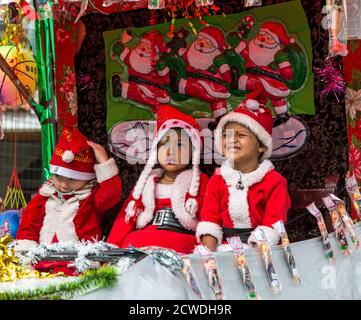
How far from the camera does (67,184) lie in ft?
15.6

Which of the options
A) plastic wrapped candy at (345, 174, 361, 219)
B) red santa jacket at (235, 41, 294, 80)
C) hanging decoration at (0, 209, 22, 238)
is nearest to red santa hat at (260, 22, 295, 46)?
red santa jacket at (235, 41, 294, 80)

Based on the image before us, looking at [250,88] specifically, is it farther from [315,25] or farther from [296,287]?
[296,287]

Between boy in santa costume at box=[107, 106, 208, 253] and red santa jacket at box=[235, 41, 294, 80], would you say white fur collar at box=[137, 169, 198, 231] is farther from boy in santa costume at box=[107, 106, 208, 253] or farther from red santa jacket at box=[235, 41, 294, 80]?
red santa jacket at box=[235, 41, 294, 80]

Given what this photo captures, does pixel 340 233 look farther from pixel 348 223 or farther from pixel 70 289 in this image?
pixel 70 289

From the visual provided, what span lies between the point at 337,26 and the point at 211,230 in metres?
1.27

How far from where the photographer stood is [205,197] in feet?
14.6

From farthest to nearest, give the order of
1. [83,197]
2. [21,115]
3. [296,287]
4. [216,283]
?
[21,115]
[83,197]
[296,287]
[216,283]

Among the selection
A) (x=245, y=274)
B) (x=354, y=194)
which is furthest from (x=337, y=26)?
(x=245, y=274)

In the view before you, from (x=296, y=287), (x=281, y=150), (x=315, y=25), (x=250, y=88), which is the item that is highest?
(x=315, y=25)

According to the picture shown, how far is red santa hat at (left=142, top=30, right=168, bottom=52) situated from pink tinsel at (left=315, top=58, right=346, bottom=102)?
101 cm

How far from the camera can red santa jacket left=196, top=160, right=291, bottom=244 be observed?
14.0 ft

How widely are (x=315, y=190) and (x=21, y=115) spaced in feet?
15.9
